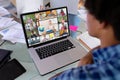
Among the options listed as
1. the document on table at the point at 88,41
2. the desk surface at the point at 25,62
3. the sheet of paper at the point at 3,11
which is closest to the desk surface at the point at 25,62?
the desk surface at the point at 25,62

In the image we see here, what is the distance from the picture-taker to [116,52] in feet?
2.00

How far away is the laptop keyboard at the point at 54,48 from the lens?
3.78 ft

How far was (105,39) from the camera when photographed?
66 cm

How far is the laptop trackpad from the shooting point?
1.11 meters

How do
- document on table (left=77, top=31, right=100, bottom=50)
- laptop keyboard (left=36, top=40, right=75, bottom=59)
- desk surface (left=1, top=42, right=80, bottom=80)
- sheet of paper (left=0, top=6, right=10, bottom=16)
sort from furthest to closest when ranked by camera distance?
sheet of paper (left=0, top=6, right=10, bottom=16)
document on table (left=77, top=31, right=100, bottom=50)
laptop keyboard (left=36, top=40, right=75, bottom=59)
desk surface (left=1, top=42, right=80, bottom=80)

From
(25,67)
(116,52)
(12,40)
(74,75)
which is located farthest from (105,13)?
(12,40)

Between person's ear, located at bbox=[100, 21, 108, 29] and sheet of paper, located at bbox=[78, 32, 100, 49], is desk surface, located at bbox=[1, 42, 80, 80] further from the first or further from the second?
person's ear, located at bbox=[100, 21, 108, 29]

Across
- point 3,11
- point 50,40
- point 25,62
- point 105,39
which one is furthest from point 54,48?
point 3,11

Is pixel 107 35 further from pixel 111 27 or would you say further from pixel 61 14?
pixel 61 14

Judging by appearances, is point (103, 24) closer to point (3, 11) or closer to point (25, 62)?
point (25, 62)

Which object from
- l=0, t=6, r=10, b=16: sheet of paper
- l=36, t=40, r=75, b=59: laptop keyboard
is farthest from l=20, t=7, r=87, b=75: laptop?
l=0, t=6, r=10, b=16: sheet of paper

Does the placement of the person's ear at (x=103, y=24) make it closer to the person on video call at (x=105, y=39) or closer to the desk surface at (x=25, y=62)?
the person on video call at (x=105, y=39)

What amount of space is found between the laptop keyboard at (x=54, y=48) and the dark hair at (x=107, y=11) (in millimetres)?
589

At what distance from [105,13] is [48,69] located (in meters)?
0.59
